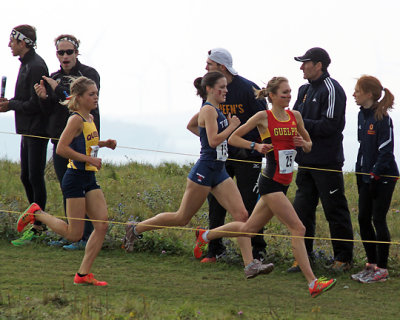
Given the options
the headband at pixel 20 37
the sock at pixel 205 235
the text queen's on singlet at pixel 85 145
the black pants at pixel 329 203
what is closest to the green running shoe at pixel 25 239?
the headband at pixel 20 37

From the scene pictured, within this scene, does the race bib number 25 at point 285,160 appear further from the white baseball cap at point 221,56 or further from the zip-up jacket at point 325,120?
the white baseball cap at point 221,56

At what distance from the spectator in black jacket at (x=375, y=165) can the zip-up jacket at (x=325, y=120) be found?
218mm

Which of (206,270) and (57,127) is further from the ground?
(57,127)

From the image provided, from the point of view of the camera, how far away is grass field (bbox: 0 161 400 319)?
225 inches

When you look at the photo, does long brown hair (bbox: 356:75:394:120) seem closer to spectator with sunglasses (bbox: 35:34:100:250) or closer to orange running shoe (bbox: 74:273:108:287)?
spectator with sunglasses (bbox: 35:34:100:250)

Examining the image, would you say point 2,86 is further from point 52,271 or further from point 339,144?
point 339,144

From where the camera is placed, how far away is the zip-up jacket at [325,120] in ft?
24.9

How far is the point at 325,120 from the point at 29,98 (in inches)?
149

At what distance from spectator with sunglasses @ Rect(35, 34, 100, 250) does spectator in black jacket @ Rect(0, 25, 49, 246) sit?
19 cm

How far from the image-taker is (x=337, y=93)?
25.1 feet

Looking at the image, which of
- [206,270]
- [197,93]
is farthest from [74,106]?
[206,270]

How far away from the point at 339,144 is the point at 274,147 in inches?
63.6

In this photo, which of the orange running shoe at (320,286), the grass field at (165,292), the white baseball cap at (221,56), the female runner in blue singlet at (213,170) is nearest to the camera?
the grass field at (165,292)

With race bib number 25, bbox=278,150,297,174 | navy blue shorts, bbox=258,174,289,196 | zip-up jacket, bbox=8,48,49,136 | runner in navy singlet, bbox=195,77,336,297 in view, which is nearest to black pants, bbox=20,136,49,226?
zip-up jacket, bbox=8,48,49,136
